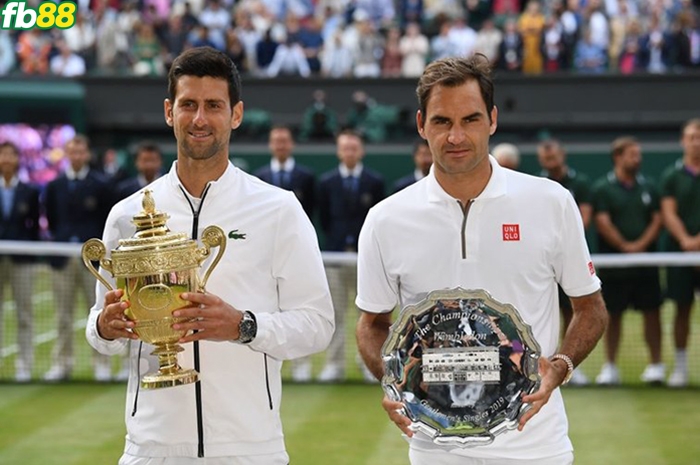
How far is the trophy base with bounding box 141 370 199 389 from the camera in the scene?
3.61 meters

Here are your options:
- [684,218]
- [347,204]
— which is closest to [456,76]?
[684,218]

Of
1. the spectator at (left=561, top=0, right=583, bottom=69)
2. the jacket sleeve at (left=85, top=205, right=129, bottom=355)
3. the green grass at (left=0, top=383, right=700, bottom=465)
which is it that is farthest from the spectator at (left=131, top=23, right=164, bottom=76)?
the jacket sleeve at (left=85, top=205, right=129, bottom=355)

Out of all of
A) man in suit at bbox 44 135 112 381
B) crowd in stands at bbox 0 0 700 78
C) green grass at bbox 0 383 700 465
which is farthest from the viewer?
crowd in stands at bbox 0 0 700 78

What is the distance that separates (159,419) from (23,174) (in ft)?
57.1

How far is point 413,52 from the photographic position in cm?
2066

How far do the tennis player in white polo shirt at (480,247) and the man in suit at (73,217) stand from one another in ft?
22.8

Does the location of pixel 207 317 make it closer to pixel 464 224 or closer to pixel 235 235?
pixel 235 235

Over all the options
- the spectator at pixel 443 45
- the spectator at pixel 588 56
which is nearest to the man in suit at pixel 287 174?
the spectator at pixel 443 45

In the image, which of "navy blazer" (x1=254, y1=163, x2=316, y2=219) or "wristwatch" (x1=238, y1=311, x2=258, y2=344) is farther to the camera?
"navy blazer" (x1=254, y1=163, x2=316, y2=219)

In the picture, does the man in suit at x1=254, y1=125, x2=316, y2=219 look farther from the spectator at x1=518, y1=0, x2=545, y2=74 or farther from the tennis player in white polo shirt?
the spectator at x1=518, y1=0, x2=545, y2=74

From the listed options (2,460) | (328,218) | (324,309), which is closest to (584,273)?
(324,309)

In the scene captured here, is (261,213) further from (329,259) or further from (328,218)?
(328,218)

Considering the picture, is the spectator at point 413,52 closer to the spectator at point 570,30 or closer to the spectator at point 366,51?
the spectator at point 366,51

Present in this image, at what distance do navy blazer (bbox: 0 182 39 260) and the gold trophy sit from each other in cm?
739
